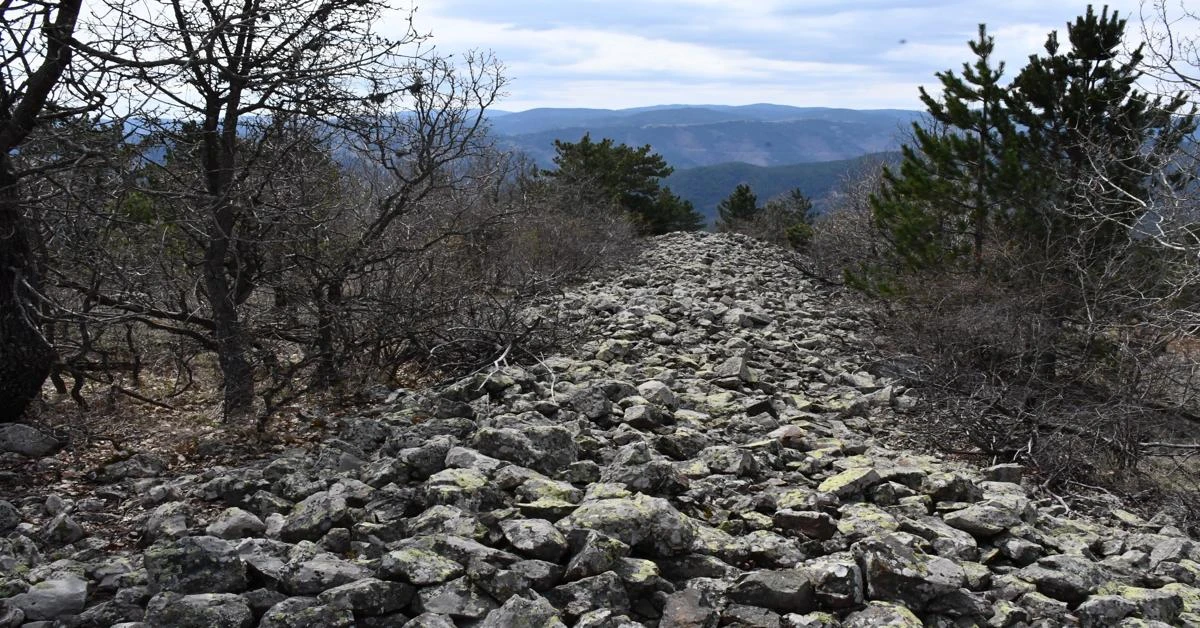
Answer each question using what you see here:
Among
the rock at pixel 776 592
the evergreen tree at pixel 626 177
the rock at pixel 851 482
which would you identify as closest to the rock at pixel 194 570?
the rock at pixel 776 592

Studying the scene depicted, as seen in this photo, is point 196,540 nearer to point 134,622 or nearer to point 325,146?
point 134,622

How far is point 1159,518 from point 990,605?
6.98ft

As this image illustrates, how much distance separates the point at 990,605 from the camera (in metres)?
3.31

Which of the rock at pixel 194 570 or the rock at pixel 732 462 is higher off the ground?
the rock at pixel 194 570

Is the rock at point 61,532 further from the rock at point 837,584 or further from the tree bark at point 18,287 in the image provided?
the rock at point 837,584

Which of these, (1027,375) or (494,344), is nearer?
(494,344)

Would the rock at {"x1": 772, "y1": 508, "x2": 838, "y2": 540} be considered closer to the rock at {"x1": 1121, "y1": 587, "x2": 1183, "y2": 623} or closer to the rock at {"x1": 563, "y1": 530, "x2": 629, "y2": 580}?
the rock at {"x1": 563, "y1": 530, "x2": 629, "y2": 580}

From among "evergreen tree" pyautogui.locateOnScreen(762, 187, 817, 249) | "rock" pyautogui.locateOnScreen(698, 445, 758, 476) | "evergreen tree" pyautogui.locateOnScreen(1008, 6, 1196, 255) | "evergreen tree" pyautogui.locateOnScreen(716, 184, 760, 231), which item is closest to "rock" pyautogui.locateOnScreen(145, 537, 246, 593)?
"rock" pyautogui.locateOnScreen(698, 445, 758, 476)

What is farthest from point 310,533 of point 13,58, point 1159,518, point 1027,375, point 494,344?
point 1027,375

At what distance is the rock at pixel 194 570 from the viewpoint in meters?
2.94

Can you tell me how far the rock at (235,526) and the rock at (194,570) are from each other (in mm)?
429

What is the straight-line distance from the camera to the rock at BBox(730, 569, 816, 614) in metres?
3.20

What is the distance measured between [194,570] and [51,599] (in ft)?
1.47

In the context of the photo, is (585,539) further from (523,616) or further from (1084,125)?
(1084,125)
